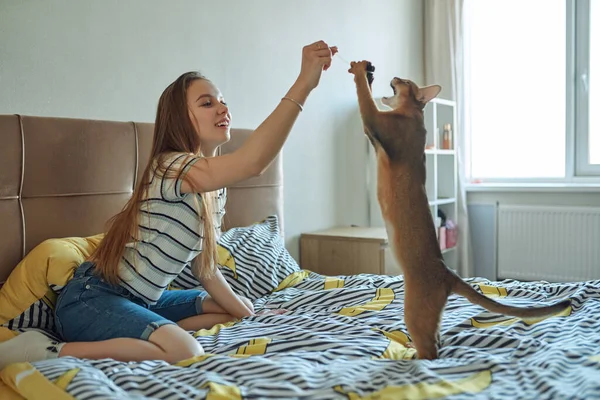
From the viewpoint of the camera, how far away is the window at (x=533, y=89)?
3.48m

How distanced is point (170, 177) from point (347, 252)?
1448 millimetres

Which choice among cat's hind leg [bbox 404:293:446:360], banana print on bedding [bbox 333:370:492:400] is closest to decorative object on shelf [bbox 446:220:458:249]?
cat's hind leg [bbox 404:293:446:360]

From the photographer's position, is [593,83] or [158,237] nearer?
[158,237]

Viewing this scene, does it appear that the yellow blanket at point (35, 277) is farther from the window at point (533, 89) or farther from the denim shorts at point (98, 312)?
the window at point (533, 89)

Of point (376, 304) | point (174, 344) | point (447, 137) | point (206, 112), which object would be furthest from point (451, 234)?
point (174, 344)

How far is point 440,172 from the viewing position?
3.79m

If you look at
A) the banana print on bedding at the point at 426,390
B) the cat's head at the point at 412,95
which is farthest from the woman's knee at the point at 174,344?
the cat's head at the point at 412,95

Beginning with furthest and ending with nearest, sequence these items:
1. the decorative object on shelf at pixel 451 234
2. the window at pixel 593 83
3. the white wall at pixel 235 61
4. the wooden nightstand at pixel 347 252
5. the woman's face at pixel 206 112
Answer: the decorative object on shelf at pixel 451 234, the window at pixel 593 83, the wooden nightstand at pixel 347 252, the white wall at pixel 235 61, the woman's face at pixel 206 112

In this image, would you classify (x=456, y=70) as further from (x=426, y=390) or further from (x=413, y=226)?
(x=426, y=390)

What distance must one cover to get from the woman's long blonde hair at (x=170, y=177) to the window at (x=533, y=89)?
2.56 meters

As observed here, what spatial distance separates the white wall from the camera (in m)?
1.81

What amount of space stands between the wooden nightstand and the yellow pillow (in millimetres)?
1430

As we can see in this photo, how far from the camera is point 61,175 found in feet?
5.68

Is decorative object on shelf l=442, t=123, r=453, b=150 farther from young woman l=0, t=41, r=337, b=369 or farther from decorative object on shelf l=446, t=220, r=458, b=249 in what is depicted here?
young woman l=0, t=41, r=337, b=369
